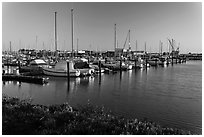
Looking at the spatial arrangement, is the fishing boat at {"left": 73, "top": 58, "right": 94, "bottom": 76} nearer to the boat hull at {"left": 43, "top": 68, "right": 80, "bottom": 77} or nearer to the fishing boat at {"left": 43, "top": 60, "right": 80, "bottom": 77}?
the boat hull at {"left": 43, "top": 68, "right": 80, "bottom": 77}

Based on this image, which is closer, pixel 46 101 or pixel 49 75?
pixel 46 101

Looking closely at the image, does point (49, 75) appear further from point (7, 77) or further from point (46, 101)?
point (46, 101)

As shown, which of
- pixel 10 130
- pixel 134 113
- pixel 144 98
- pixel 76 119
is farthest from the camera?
pixel 144 98

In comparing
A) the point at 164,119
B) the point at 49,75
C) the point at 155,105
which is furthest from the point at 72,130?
Result: the point at 49,75

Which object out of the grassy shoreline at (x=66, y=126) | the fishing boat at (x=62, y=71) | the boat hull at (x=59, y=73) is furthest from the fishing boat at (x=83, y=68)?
the grassy shoreline at (x=66, y=126)

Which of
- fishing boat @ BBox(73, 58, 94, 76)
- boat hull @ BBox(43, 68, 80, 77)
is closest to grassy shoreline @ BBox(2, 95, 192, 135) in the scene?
boat hull @ BBox(43, 68, 80, 77)

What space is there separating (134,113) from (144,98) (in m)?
6.03

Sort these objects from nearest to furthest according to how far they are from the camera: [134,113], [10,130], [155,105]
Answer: [10,130], [134,113], [155,105]

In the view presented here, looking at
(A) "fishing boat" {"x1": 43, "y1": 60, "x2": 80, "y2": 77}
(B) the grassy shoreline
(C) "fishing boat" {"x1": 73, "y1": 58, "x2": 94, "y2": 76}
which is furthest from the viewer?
(C) "fishing boat" {"x1": 73, "y1": 58, "x2": 94, "y2": 76}

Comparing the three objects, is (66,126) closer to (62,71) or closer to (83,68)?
(62,71)

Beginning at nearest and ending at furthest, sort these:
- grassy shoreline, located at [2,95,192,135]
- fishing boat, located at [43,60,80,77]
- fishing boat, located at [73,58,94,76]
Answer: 1. grassy shoreline, located at [2,95,192,135]
2. fishing boat, located at [43,60,80,77]
3. fishing boat, located at [73,58,94,76]

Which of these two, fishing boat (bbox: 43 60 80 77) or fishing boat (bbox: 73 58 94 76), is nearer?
fishing boat (bbox: 43 60 80 77)

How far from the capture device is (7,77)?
34.5 metres

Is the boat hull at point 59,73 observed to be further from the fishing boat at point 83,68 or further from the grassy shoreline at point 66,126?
the grassy shoreline at point 66,126
